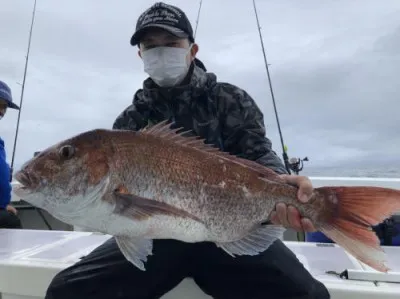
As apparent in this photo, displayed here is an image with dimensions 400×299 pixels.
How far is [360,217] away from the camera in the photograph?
165cm

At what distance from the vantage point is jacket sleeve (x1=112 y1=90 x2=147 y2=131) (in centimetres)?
254

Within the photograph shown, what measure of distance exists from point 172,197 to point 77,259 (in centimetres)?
96

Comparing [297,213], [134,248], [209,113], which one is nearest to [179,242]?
[134,248]

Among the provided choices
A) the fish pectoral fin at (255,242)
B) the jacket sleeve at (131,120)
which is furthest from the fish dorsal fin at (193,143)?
the jacket sleeve at (131,120)

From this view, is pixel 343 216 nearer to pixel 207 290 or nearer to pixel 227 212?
pixel 227 212

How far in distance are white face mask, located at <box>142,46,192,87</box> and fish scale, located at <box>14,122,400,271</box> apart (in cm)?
76

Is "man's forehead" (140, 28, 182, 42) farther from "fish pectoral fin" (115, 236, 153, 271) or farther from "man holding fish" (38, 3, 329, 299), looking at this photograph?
"fish pectoral fin" (115, 236, 153, 271)

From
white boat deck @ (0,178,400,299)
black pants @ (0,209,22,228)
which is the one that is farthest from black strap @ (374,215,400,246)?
black pants @ (0,209,22,228)

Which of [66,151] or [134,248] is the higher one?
[66,151]

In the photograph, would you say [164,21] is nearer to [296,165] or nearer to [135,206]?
[135,206]

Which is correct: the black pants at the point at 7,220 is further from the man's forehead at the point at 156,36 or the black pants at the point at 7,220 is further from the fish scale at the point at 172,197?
the fish scale at the point at 172,197

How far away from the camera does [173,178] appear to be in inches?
65.7

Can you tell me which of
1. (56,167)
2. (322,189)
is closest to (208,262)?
(322,189)

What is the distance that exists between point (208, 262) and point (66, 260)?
33.4 inches
